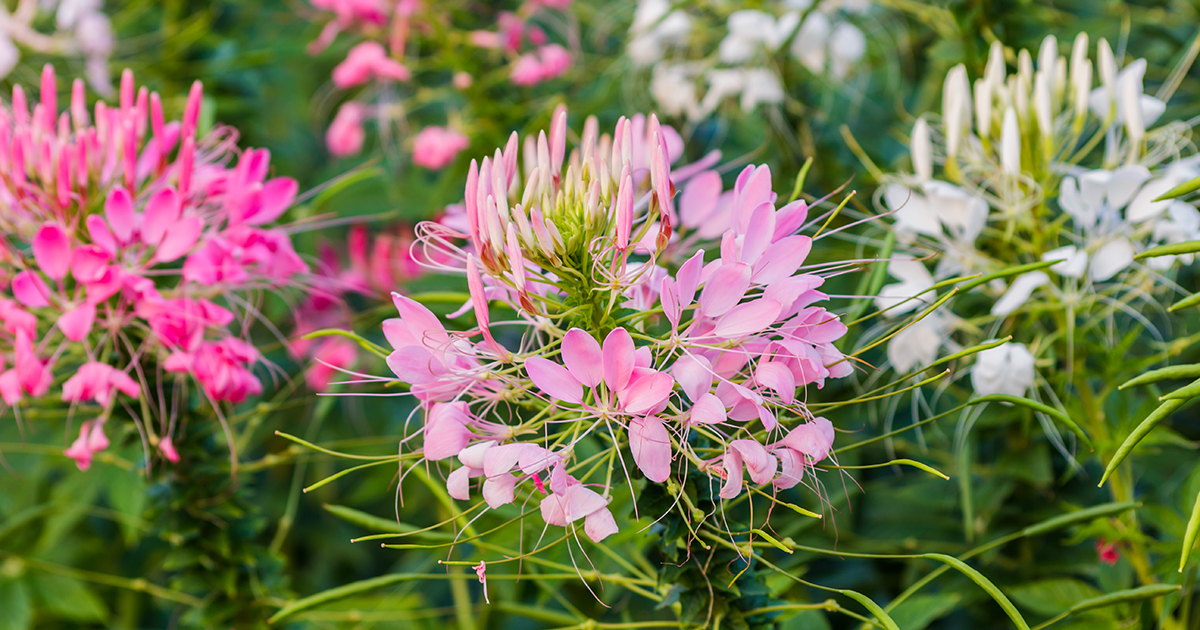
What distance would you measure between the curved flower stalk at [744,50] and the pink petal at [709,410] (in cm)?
75

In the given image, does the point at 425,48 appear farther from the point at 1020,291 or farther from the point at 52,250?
the point at 1020,291

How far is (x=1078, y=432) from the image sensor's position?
54cm

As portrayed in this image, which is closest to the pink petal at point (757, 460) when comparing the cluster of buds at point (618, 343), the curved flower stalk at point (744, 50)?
the cluster of buds at point (618, 343)

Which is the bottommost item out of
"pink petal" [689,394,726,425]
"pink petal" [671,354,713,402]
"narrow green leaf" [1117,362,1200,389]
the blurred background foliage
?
the blurred background foliage

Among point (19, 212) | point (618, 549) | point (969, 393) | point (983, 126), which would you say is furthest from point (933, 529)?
point (19, 212)

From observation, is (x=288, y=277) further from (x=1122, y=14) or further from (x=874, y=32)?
(x=1122, y=14)

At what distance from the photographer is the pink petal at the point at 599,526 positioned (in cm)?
54

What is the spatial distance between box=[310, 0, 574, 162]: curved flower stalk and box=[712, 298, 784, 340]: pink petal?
888 mm

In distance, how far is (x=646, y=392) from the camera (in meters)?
0.52

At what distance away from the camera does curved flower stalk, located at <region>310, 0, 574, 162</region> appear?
→ 1333 millimetres

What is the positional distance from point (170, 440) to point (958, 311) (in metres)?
0.88

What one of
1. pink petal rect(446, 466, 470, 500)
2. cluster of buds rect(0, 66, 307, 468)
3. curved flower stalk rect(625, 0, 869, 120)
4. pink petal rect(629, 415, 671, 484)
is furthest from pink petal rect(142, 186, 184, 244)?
curved flower stalk rect(625, 0, 869, 120)

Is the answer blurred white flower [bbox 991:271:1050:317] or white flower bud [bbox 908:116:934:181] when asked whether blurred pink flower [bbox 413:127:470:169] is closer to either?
white flower bud [bbox 908:116:934:181]

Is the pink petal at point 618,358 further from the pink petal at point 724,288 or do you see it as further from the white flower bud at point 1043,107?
the white flower bud at point 1043,107
